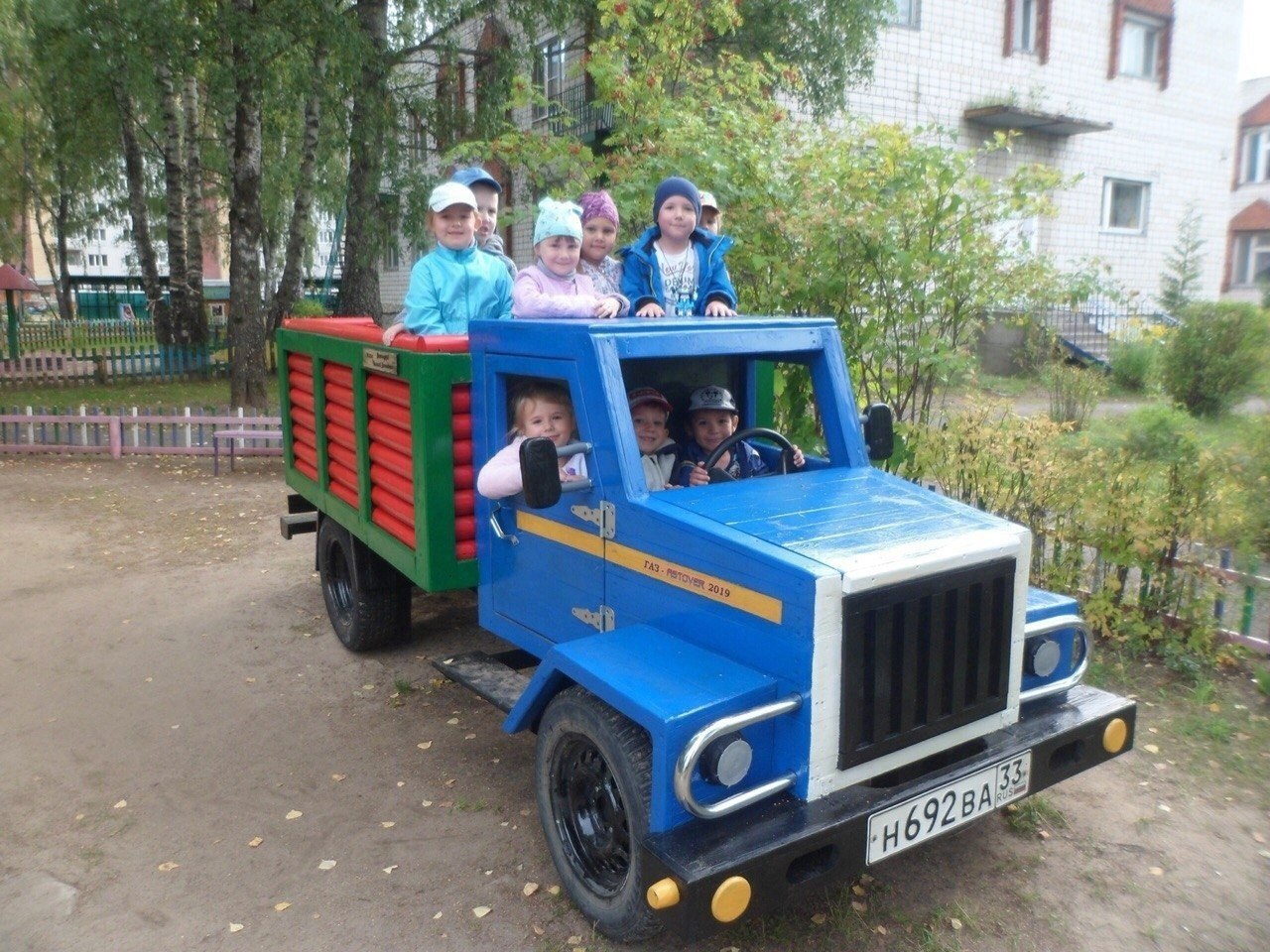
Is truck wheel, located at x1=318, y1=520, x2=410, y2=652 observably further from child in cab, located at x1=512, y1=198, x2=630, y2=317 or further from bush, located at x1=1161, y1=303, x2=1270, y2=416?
bush, located at x1=1161, y1=303, x2=1270, y2=416

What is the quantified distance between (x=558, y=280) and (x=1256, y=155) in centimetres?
3951

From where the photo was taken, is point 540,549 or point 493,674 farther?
point 493,674

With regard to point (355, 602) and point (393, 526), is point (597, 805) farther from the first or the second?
point (355, 602)

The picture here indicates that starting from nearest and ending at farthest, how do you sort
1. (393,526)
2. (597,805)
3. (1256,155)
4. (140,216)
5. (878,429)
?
(597,805), (878,429), (393,526), (140,216), (1256,155)

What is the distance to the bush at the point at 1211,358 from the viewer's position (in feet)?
40.7

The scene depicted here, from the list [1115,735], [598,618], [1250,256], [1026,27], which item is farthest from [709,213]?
[1250,256]

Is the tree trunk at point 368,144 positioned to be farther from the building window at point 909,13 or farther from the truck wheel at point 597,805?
the truck wheel at point 597,805

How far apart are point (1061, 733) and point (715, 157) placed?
14.9 feet

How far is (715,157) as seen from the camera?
21.7ft

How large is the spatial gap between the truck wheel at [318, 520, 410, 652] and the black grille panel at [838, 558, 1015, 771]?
3344 mm

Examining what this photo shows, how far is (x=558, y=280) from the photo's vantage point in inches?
174

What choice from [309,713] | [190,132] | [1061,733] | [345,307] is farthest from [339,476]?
[190,132]

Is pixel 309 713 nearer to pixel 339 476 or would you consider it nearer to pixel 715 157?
pixel 339 476

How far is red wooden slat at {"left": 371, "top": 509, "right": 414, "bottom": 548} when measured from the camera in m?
4.50
